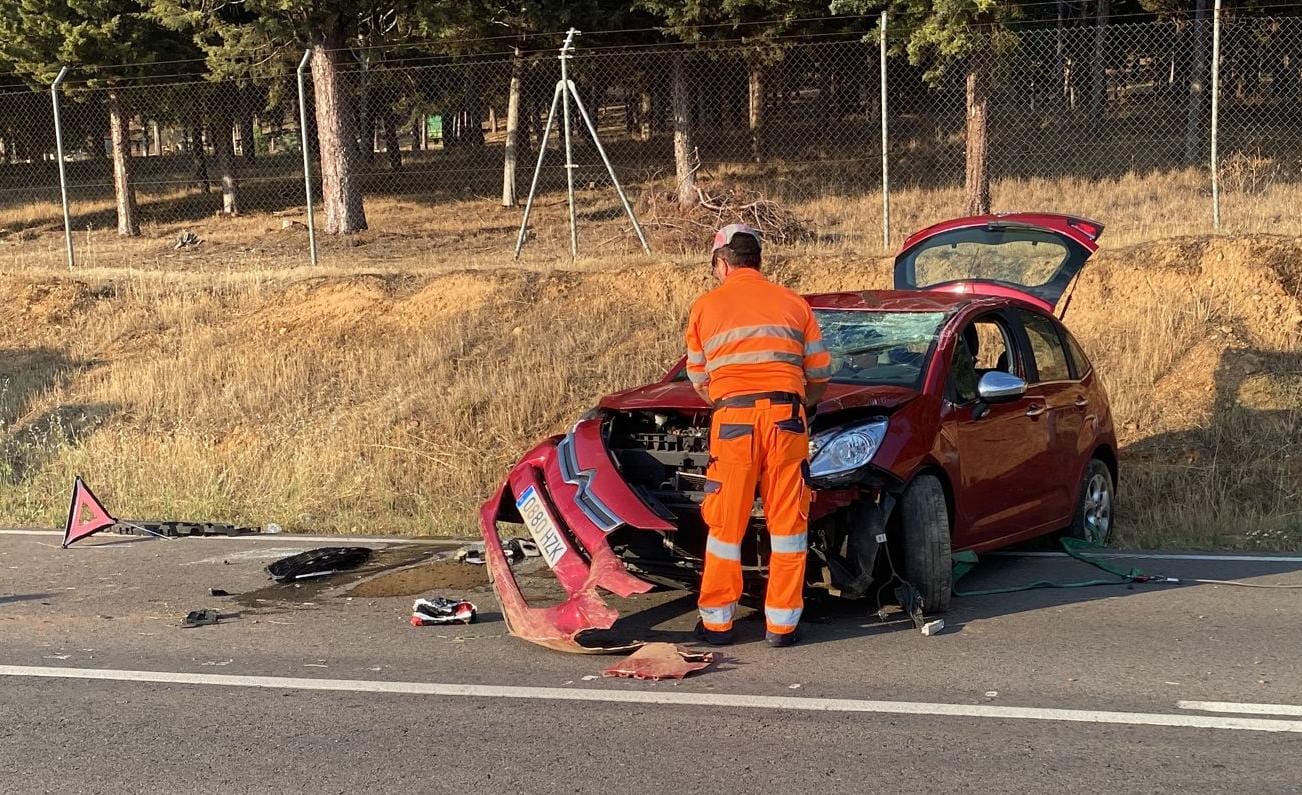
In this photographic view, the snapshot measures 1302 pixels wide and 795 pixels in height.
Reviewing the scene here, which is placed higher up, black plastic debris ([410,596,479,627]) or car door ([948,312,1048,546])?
car door ([948,312,1048,546])

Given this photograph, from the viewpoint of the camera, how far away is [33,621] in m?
6.98

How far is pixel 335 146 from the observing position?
22.4 metres

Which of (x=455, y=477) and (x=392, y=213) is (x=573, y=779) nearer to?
→ (x=455, y=477)

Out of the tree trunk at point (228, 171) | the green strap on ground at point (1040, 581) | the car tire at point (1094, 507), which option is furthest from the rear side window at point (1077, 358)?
the tree trunk at point (228, 171)

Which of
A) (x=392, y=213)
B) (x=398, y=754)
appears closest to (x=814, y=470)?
(x=398, y=754)

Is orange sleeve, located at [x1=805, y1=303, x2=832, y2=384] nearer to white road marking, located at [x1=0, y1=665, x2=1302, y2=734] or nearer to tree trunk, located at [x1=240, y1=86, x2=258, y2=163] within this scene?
white road marking, located at [x1=0, y1=665, x2=1302, y2=734]

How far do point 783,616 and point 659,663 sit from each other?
0.62 metres

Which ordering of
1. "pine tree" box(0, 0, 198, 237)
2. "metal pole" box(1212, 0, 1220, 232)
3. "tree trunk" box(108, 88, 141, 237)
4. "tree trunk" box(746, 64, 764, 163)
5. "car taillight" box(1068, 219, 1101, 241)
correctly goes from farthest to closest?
"tree trunk" box(746, 64, 764, 163) < "tree trunk" box(108, 88, 141, 237) < "pine tree" box(0, 0, 198, 237) < "metal pole" box(1212, 0, 1220, 232) < "car taillight" box(1068, 219, 1101, 241)

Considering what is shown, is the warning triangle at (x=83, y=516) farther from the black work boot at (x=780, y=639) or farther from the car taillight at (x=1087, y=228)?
the car taillight at (x=1087, y=228)

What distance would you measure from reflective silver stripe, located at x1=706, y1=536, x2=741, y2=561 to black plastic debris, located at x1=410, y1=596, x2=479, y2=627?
1.42 meters

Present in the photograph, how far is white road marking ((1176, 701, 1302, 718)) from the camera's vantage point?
5.04 metres

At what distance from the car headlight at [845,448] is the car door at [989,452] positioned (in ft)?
2.23

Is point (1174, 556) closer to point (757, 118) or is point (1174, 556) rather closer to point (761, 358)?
point (761, 358)

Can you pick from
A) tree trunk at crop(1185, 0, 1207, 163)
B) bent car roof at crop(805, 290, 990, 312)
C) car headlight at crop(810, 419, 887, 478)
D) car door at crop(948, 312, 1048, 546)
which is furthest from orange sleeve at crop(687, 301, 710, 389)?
tree trunk at crop(1185, 0, 1207, 163)
